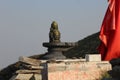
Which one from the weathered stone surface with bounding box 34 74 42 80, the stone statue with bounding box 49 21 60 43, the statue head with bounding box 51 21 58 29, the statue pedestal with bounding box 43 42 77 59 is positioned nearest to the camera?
the weathered stone surface with bounding box 34 74 42 80

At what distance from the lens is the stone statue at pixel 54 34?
15664 millimetres

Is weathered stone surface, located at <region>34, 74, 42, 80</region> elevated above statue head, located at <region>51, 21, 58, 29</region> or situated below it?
below

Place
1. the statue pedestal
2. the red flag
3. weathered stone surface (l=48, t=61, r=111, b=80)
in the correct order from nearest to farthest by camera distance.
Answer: weathered stone surface (l=48, t=61, r=111, b=80) < the red flag < the statue pedestal

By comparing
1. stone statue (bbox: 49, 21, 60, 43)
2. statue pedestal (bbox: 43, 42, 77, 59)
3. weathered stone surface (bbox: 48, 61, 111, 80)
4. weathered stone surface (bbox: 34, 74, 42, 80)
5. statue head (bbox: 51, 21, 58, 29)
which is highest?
statue head (bbox: 51, 21, 58, 29)

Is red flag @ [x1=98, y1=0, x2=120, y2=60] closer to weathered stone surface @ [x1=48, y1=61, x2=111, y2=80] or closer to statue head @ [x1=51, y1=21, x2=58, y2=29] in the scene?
statue head @ [x1=51, y1=21, x2=58, y2=29]

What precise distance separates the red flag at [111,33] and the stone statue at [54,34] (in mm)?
1474

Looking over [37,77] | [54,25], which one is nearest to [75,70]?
[37,77]

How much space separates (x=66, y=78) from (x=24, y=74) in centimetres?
269

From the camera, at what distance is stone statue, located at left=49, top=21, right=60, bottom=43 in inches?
617

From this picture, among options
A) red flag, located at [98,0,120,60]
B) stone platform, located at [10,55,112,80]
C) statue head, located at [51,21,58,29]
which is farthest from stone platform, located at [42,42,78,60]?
stone platform, located at [10,55,112,80]

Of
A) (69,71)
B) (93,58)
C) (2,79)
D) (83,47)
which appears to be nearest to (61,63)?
(69,71)

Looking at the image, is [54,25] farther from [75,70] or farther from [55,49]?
[75,70]

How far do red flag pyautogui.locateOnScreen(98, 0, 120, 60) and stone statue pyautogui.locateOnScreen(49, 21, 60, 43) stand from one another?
1.47 metres

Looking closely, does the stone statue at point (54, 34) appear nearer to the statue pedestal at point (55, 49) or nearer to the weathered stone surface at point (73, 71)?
the statue pedestal at point (55, 49)
